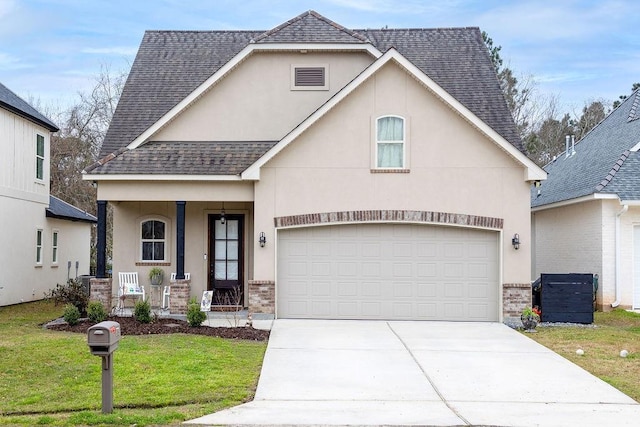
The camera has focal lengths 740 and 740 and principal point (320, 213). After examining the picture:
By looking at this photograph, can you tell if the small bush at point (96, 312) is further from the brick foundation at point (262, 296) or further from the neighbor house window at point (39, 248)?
the neighbor house window at point (39, 248)

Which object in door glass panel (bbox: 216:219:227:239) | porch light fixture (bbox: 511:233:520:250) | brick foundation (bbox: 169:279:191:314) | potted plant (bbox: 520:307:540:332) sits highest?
door glass panel (bbox: 216:219:227:239)

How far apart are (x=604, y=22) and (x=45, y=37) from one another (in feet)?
80.5

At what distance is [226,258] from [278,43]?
5729mm

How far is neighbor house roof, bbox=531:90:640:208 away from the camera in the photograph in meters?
19.4

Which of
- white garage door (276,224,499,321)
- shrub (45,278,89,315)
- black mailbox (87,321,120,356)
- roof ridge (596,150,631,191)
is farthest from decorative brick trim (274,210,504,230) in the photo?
black mailbox (87,321,120,356)

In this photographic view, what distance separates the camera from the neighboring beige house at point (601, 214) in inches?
755

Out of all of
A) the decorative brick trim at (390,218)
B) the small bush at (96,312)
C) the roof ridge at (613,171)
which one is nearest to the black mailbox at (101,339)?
the small bush at (96,312)

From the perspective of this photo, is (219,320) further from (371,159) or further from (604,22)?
(604,22)

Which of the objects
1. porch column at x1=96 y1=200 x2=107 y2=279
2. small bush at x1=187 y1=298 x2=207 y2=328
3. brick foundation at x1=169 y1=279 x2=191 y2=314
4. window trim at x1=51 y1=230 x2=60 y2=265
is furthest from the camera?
window trim at x1=51 y1=230 x2=60 y2=265

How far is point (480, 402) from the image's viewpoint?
31.2 ft

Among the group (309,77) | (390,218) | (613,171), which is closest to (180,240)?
(390,218)

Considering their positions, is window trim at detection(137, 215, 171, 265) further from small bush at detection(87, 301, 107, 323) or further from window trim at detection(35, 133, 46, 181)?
window trim at detection(35, 133, 46, 181)

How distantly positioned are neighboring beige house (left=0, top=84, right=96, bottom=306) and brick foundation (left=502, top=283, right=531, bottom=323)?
1368 cm

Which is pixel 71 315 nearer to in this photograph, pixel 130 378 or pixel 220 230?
pixel 220 230
